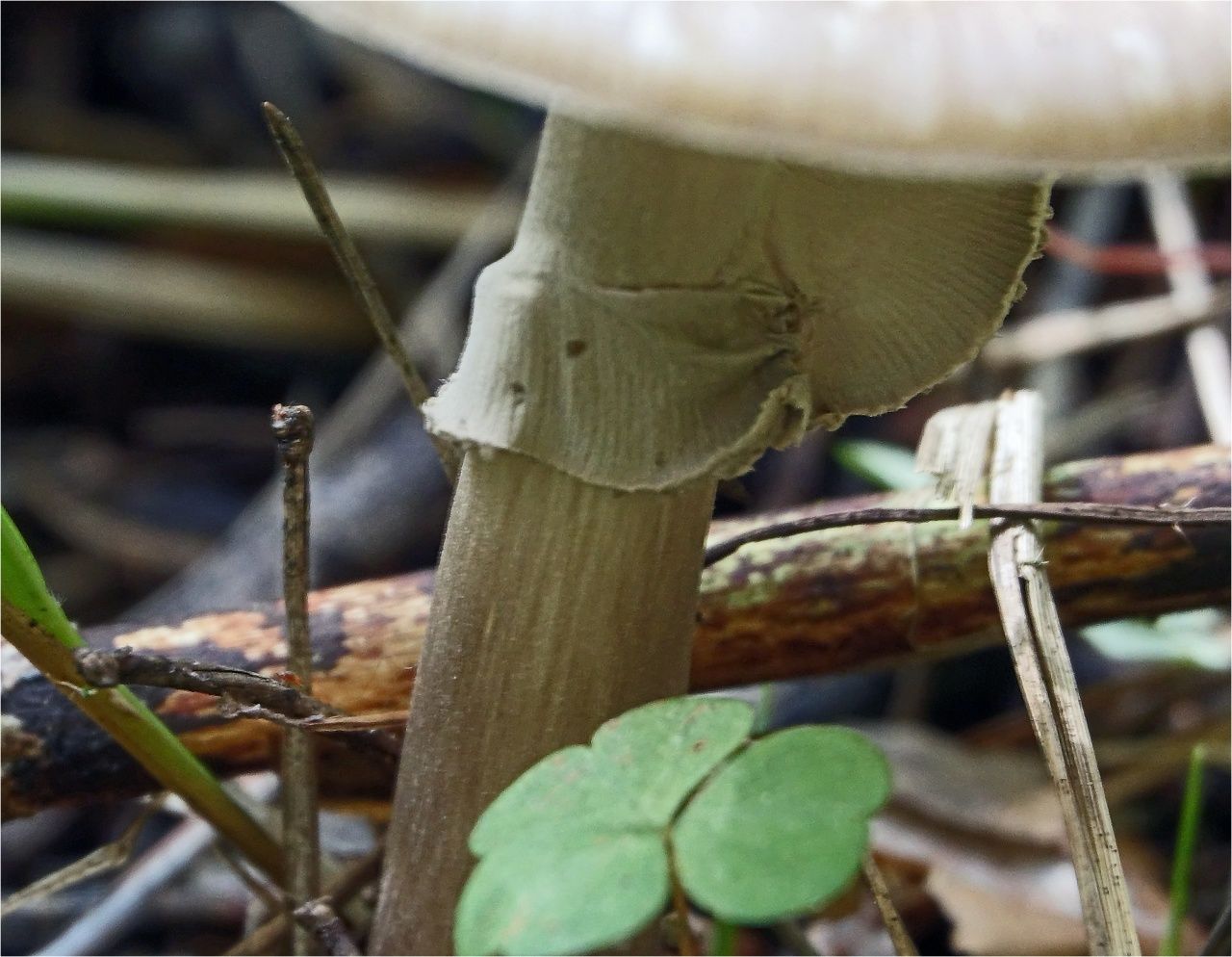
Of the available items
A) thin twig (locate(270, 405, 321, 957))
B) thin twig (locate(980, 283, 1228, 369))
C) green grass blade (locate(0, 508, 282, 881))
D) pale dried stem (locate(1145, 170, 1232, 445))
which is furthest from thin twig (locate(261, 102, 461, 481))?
thin twig (locate(980, 283, 1228, 369))

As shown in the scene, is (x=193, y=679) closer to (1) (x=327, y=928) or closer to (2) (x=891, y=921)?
(1) (x=327, y=928)

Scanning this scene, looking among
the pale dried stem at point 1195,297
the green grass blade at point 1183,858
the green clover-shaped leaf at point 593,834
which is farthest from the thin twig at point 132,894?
the pale dried stem at point 1195,297

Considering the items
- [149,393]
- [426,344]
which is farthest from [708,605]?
[149,393]

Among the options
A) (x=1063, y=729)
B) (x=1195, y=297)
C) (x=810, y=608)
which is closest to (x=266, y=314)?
(x=1195, y=297)

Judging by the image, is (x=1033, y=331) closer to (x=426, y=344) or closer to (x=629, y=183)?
(x=426, y=344)

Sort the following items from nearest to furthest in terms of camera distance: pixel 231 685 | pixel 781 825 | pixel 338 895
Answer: pixel 781 825, pixel 231 685, pixel 338 895

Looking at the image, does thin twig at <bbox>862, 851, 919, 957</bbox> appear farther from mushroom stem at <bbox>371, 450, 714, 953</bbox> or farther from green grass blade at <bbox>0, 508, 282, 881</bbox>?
green grass blade at <bbox>0, 508, 282, 881</bbox>

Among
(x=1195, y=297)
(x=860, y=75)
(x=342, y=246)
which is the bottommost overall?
(x=860, y=75)

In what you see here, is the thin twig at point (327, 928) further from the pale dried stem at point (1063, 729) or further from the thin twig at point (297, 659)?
the pale dried stem at point (1063, 729)
